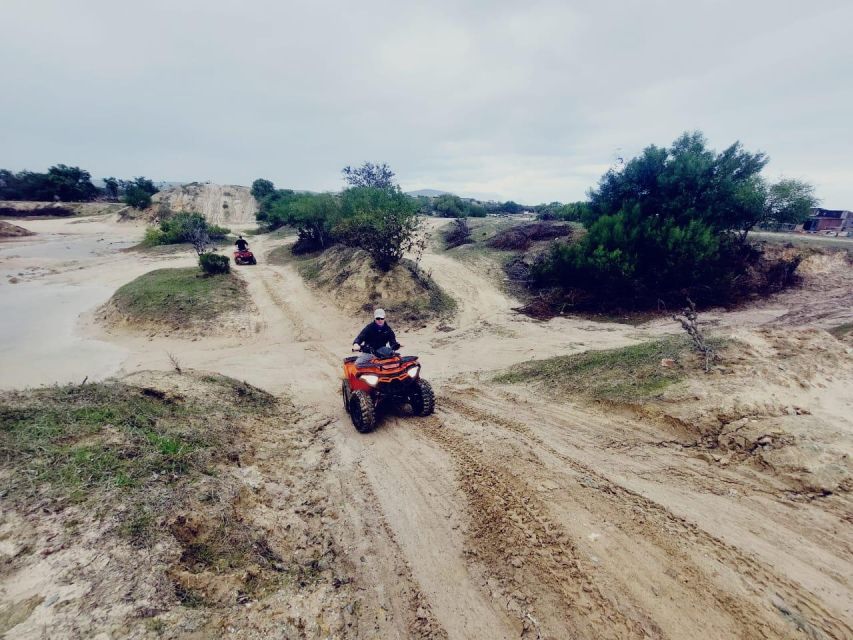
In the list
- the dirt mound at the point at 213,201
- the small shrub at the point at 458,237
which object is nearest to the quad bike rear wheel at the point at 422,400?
the small shrub at the point at 458,237

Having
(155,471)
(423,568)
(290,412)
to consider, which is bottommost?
(290,412)

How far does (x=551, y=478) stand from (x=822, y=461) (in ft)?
10.3

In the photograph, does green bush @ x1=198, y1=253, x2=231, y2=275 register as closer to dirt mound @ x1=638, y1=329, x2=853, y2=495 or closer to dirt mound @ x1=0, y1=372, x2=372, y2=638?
dirt mound @ x1=0, y1=372, x2=372, y2=638

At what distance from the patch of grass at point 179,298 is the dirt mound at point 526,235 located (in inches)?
632

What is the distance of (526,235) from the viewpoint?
2544cm

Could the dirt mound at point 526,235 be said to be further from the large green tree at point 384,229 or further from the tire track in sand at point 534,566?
the tire track in sand at point 534,566

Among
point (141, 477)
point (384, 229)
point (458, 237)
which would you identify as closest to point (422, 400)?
point (141, 477)

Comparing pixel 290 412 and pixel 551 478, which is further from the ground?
pixel 551 478

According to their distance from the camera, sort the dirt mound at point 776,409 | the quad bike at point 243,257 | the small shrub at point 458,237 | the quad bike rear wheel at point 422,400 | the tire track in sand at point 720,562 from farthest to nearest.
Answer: the small shrub at point 458,237 < the quad bike at point 243,257 < the quad bike rear wheel at point 422,400 < the dirt mound at point 776,409 < the tire track in sand at point 720,562

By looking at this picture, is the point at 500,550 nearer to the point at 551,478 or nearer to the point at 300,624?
the point at 551,478

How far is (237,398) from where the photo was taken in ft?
23.3

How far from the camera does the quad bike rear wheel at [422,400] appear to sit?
6945mm

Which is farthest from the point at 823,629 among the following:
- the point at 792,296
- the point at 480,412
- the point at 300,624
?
the point at 792,296

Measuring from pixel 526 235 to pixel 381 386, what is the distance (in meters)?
21.6
